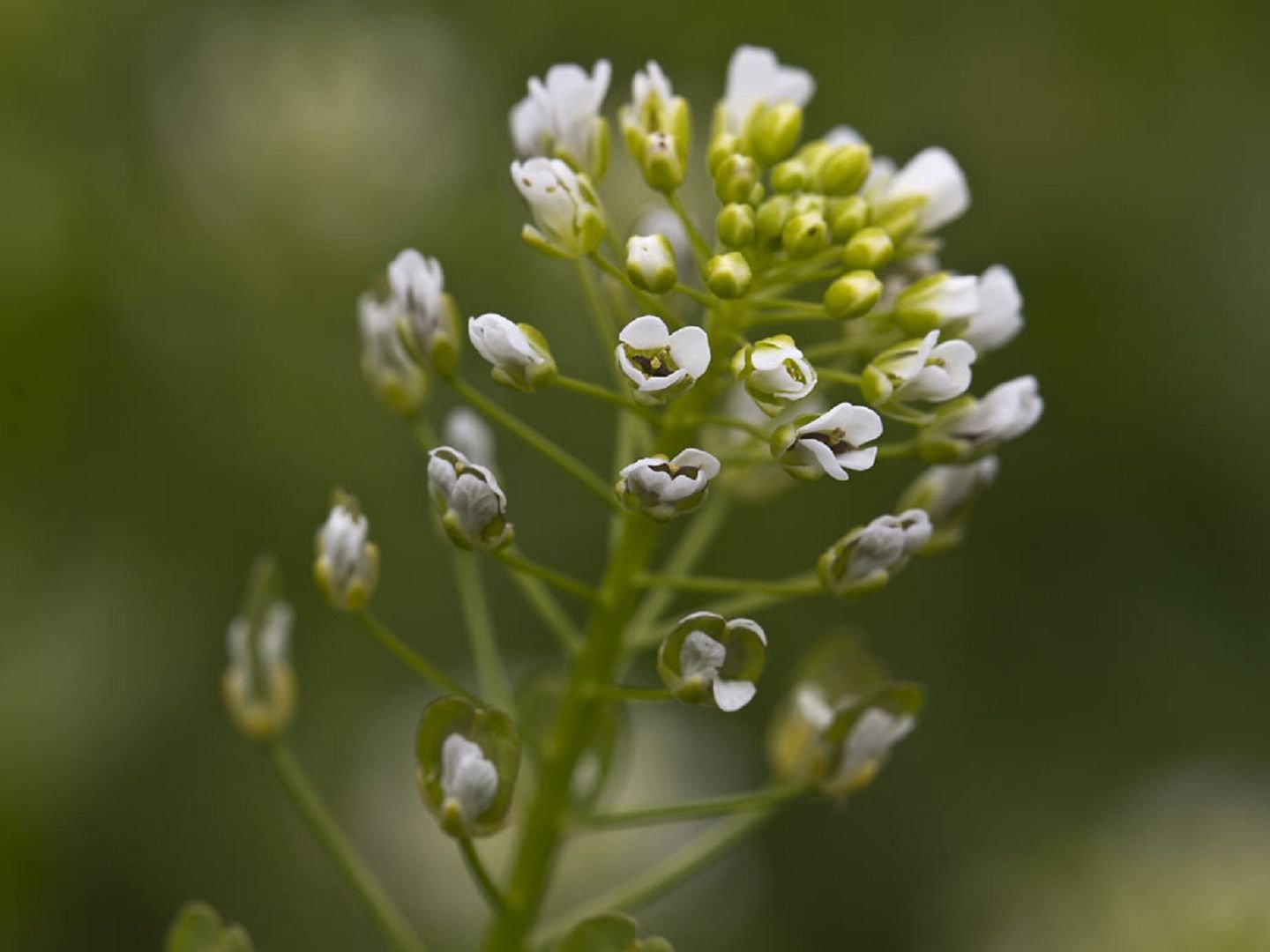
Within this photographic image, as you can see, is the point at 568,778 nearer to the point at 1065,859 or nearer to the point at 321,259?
the point at 1065,859

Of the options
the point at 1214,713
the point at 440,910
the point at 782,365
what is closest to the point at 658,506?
the point at 782,365

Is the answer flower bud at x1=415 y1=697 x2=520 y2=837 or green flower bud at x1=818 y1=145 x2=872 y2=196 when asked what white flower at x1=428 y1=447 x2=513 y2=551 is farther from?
green flower bud at x1=818 y1=145 x2=872 y2=196

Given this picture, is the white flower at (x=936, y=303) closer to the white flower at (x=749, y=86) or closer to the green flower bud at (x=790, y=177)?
the green flower bud at (x=790, y=177)

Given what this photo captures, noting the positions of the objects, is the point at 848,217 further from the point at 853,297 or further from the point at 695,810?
the point at 695,810

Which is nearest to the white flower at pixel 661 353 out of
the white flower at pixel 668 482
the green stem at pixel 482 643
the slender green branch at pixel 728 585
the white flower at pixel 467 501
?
the white flower at pixel 668 482

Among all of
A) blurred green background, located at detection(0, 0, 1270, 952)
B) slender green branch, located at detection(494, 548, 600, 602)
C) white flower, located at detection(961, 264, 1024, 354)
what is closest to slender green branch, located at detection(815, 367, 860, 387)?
white flower, located at detection(961, 264, 1024, 354)

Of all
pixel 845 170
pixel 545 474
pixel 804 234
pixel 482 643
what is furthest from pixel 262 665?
pixel 545 474

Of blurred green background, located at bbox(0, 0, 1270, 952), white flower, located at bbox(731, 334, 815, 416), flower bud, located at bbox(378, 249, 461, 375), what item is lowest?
blurred green background, located at bbox(0, 0, 1270, 952)
